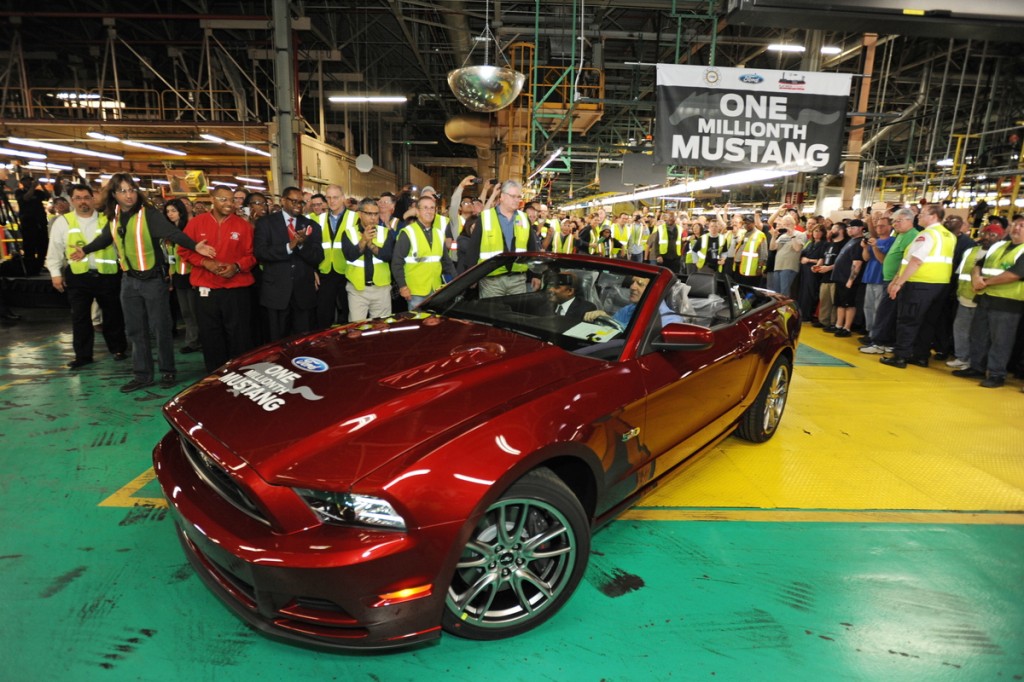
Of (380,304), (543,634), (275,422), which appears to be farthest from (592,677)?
(380,304)

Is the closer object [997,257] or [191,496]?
[191,496]

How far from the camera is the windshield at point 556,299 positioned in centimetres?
274

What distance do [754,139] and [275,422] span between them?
609 cm

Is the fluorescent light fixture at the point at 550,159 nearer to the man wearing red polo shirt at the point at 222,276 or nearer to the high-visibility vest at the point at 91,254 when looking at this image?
the man wearing red polo shirt at the point at 222,276

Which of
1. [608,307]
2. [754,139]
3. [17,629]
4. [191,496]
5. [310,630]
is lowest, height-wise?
[17,629]

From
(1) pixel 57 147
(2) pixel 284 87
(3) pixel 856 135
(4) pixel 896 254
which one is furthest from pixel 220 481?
(1) pixel 57 147

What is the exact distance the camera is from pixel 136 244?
4570 millimetres

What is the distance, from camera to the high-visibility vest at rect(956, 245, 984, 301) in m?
6.16

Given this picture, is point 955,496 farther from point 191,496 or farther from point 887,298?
point 887,298

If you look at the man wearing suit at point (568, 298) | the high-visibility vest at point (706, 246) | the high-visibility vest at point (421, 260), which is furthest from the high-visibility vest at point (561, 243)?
the man wearing suit at point (568, 298)

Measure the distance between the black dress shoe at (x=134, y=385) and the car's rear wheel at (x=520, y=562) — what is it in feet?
14.1

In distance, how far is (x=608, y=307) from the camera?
3.04m

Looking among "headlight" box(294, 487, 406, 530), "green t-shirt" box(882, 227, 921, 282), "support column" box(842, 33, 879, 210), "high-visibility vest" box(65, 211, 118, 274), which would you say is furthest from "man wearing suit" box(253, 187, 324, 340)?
"support column" box(842, 33, 879, 210)

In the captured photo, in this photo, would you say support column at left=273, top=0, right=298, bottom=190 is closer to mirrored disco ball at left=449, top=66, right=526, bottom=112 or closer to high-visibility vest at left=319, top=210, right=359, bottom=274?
high-visibility vest at left=319, top=210, right=359, bottom=274
